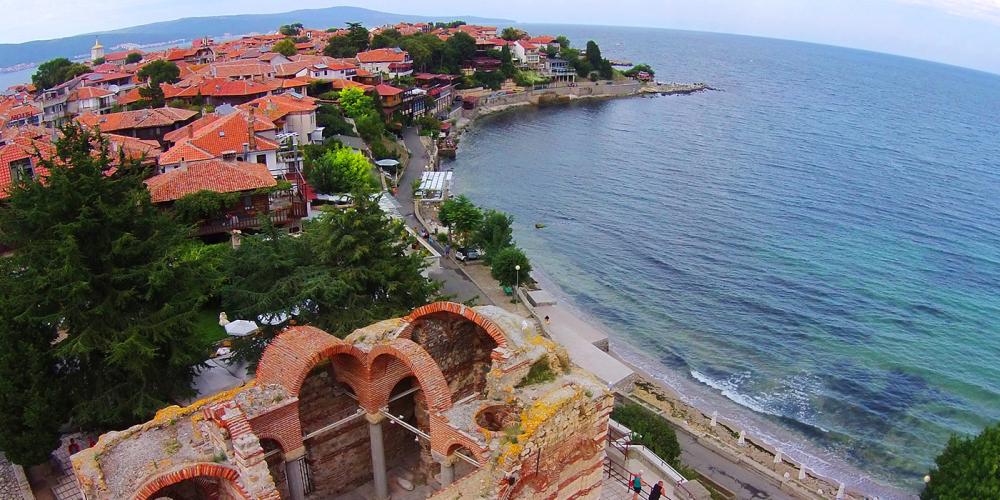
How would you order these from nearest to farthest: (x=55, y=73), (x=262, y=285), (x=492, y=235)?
(x=262, y=285) → (x=492, y=235) → (x=55, y=73)

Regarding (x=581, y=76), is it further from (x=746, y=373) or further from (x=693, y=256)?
(x=746, y=373)

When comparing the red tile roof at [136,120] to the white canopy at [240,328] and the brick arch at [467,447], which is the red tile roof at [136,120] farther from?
the brick arch at [467,447]

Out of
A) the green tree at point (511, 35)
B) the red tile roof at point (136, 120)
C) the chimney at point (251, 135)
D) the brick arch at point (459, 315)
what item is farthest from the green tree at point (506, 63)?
the brick arch at point (459, 315)

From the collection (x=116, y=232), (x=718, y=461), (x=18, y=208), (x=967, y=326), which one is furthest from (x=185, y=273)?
(x=967, y=326)

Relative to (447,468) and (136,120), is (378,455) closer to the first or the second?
(447,468)

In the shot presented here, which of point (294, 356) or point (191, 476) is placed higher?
point (294, 356)

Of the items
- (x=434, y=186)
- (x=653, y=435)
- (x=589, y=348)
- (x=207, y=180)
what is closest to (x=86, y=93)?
(x=434, y=186)
